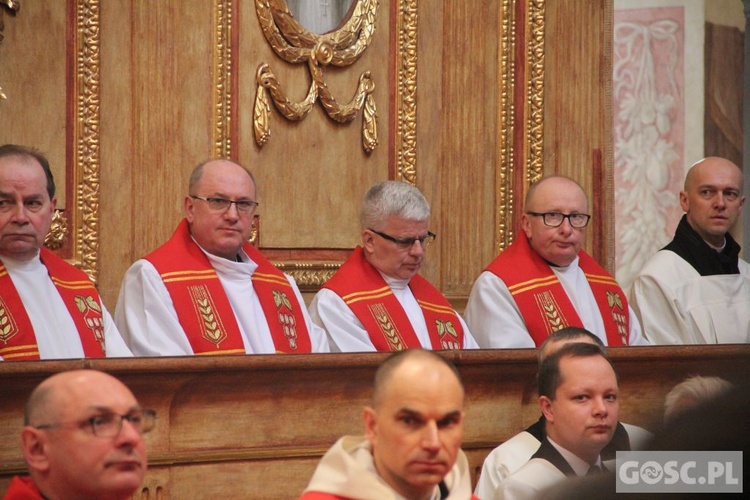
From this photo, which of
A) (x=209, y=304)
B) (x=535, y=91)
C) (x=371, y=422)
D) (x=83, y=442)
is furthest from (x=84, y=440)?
(x=535, y=91)

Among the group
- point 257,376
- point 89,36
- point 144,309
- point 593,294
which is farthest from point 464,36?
point 257,376

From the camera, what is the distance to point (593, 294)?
6.41 meters

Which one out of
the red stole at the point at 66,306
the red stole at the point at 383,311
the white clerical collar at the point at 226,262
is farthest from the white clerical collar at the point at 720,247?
the red stole at the point at 66,306

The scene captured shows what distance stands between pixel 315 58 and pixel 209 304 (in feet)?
6.59

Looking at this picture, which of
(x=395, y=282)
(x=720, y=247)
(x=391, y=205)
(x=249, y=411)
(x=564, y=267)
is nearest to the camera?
(x=249, y=411)

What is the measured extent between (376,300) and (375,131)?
5.41 ft

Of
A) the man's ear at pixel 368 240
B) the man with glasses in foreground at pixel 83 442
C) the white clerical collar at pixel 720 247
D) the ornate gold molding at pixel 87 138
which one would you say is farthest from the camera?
the white clerical collar at pixel 720 247

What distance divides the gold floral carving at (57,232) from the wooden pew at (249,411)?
1.97m

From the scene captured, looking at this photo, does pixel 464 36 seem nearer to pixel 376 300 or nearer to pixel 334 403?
pixel 376 300

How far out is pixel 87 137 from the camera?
6.06 m

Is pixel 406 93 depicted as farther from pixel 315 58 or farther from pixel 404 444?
pixel 404 444

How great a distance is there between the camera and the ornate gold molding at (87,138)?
6027 mm

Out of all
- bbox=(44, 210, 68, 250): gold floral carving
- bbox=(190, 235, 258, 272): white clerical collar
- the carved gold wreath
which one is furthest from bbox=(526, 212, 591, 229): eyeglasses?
bbox=(44, 210, 68, 250): gold floral carving

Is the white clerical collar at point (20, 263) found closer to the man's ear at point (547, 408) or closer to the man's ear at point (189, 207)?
the man's ear at point (189, 207)
